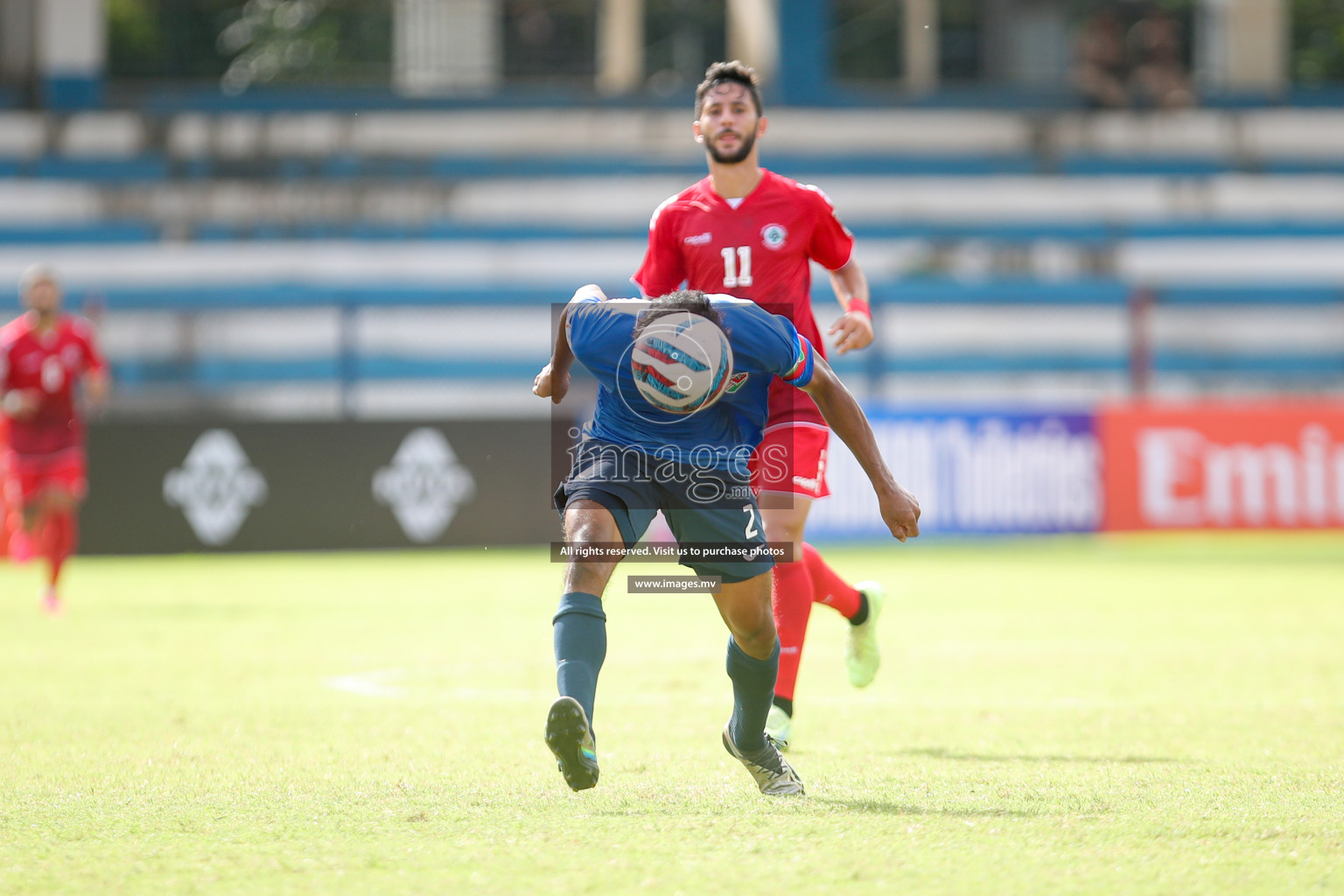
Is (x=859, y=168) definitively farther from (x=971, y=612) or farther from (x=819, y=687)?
(x=819, y=687)

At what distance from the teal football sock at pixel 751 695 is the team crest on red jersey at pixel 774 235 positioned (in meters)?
1.66

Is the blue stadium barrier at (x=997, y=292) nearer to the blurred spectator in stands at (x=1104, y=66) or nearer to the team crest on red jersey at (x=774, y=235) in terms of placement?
the blurred spectator in stands at (x=1104, y=66)

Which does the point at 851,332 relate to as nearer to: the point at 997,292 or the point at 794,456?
the point at 794,456

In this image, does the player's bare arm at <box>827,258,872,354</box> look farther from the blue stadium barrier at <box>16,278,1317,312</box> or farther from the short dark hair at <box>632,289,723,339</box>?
the blue stadium barrier at <box>16,278,1317,312</box>

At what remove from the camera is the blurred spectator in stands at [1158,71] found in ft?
78.6

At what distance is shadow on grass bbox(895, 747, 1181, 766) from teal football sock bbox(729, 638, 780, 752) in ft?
3.06

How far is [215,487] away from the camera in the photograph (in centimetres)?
1495

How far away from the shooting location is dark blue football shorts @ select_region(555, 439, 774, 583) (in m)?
4.50

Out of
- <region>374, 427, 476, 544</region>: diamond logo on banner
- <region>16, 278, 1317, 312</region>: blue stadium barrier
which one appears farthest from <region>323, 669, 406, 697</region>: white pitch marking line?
<region>16, 278, 1317, 312</region>: blue stadium barrier

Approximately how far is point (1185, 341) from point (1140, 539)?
241 centimetres

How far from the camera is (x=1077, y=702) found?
668cm

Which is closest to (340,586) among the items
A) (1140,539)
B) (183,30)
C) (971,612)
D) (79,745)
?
(971,612)

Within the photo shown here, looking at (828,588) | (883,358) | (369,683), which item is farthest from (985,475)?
(828,588)

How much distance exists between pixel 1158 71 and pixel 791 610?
20592 millimetres
